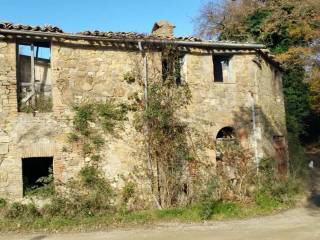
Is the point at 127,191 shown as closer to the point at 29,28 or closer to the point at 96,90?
the point at 96,90

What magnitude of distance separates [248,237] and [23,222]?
5.93 metres

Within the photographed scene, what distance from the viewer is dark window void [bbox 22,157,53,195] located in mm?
13594

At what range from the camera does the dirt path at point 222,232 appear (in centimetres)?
1098

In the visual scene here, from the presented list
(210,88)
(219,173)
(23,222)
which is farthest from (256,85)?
(23,222)

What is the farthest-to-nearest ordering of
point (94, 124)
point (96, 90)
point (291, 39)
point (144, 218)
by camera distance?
point (291, 39)
point (96, 90)
point (94, 124)
point (144, 218)

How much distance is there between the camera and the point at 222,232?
38.0 ft

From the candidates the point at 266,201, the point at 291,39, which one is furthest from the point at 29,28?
the point at 291,39

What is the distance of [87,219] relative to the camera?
12.8 metres

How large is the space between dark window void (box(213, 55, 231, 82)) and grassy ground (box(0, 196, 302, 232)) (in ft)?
15.9

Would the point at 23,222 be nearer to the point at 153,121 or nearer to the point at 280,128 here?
the point at 153,121

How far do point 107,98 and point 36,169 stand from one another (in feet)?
10.2

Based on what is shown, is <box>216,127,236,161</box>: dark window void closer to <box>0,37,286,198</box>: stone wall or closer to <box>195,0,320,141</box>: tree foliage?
<box>0,37,286,198</box>: stone wall

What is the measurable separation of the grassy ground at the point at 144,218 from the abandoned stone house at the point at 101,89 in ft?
3.80

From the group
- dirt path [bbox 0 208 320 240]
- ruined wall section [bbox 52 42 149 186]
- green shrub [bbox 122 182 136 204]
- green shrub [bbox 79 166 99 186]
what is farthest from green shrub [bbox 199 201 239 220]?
green shrub [bbox 79 166 99 186]
